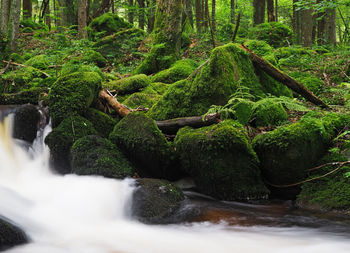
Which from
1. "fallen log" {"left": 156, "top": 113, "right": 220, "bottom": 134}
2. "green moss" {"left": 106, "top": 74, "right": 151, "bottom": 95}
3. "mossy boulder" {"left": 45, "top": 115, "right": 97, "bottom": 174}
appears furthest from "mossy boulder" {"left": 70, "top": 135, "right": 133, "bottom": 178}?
"green moss" {"left": 106, "top": 74, "right": 151, "bottom": 95}

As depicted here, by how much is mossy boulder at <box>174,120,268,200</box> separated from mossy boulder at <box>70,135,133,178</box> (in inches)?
41.8

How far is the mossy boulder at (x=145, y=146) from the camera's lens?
17.2 ft

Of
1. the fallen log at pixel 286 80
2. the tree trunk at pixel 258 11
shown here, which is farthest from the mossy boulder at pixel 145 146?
the tree trunk at pixel 258 11

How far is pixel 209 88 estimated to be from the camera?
6234 mm

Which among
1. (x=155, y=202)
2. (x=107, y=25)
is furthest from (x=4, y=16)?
(x=155, y=202)

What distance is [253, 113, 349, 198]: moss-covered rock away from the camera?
4.75 m

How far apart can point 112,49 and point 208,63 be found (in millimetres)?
7544

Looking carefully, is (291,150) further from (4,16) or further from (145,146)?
(4,16)

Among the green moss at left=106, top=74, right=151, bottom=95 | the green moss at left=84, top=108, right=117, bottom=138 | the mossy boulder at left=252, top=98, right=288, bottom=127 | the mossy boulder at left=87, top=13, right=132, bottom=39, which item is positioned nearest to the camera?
the mossy boulder at left=252, top=98, right=288, bottom=127

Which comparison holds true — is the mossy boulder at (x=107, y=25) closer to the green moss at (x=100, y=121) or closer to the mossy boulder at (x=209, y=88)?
the green moss at (x=100, y=121)

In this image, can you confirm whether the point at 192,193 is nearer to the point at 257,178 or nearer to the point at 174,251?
the point at 257,178

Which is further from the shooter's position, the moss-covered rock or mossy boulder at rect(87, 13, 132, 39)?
mossy boulder at rect(87, 13, 132, 39)

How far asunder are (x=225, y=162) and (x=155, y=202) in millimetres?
1209

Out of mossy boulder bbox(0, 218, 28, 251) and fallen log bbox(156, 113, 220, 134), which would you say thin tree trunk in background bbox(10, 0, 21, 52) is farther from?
mossy boulder bbox(0, 218, 28, 251)
